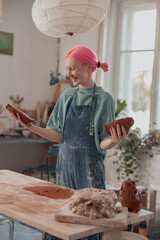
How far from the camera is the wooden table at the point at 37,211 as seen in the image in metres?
1.78

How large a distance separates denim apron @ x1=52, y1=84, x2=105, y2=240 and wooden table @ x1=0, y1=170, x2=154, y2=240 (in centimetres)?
27

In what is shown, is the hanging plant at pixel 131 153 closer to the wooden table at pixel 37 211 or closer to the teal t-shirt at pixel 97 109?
the teal t-shirt at pixel 97 109

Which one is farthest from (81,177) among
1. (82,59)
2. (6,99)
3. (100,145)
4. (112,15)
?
(112,15)

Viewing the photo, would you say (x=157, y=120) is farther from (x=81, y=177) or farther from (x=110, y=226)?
(x=110, y=226)

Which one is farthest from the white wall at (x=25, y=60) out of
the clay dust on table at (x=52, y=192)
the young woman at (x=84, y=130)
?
the clay dust on table at (x=52, y=192)

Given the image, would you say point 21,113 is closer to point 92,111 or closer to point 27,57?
point 92,111

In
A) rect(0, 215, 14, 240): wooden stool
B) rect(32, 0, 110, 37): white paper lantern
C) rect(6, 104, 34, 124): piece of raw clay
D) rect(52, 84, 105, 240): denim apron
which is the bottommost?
rect(0, 215, 14, 240): wooden stool

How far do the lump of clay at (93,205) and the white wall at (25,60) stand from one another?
4.44 m

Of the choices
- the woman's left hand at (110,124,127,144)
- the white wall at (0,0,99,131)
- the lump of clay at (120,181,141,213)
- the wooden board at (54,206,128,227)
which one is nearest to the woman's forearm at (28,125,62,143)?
the woman's left hand at (110,124,127,144)

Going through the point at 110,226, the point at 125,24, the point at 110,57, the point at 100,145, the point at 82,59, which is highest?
the point at 125,24

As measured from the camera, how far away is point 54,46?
686 centimetres

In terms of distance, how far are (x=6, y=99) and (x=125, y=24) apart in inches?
89.9

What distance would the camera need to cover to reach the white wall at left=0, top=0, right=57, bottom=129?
617 cm

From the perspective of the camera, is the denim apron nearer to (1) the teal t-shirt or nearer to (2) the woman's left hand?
(1) the teal t-shirt
